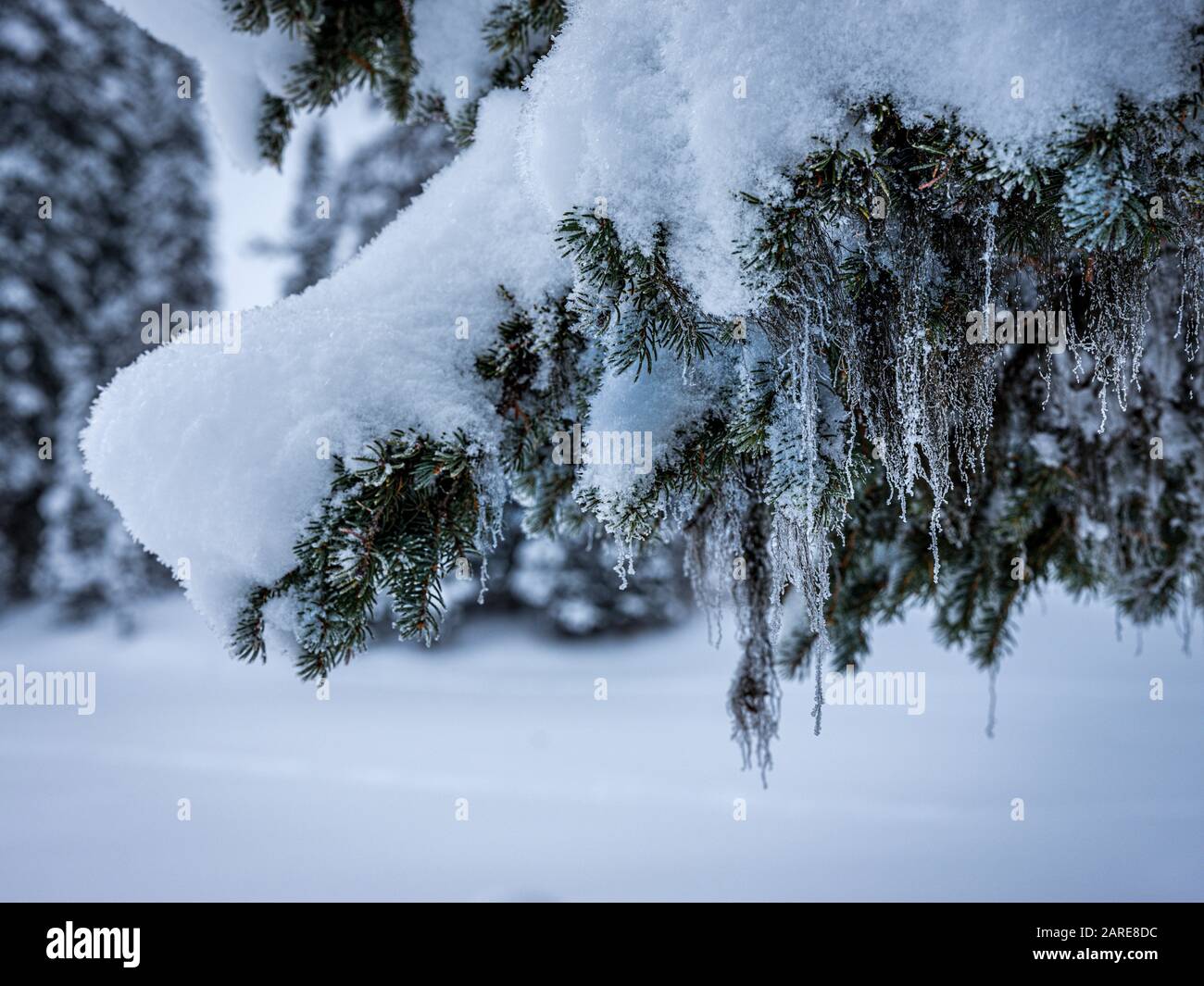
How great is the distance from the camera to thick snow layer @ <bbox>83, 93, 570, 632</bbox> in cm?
145

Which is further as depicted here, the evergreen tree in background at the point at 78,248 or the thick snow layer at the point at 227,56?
the evergreen tree in background at the point at 78,248

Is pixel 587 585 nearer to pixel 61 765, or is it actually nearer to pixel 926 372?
pixel 61 765

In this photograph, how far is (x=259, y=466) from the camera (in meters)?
1.45

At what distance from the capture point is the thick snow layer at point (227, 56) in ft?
6.19

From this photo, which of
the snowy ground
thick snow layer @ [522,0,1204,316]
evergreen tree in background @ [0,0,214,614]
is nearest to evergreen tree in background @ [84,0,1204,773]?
thick snow layer @ [522,0,1204,316]

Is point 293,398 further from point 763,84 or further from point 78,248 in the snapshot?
point 78,248

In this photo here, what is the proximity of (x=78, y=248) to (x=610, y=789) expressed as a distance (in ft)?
43.8

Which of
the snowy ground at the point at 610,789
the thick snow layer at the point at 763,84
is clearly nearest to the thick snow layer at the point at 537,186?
the thick snow layer at the point at 763,84

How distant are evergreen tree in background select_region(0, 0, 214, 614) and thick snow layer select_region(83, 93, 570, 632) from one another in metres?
12.6

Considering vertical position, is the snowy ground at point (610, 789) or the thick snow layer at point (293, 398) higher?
the thick snow layer at point (293, 398)

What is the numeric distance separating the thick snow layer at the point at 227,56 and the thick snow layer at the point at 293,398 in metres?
0.83

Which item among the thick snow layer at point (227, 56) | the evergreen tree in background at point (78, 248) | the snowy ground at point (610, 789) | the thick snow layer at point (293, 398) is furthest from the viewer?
the evergreen tree in background at point (78, 248)

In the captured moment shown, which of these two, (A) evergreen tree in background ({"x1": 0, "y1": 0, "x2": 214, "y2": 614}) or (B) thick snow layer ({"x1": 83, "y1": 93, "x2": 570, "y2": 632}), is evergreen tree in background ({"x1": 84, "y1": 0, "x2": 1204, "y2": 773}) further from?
(A) evergreen tree in background ({"x1": 0, "y1": 0, "x2": 214, "y2": 614})

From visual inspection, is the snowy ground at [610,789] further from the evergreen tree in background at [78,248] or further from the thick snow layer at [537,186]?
the thick snow layer at [537,186]
